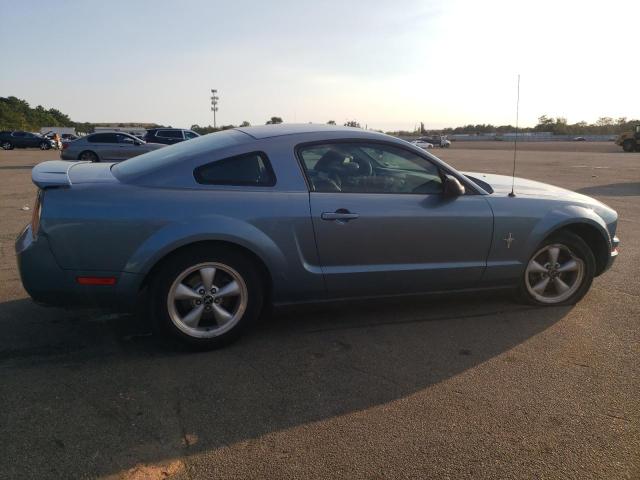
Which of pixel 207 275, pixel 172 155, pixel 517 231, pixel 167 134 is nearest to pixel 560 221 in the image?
pixel 517 231

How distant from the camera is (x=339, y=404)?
2.86 m

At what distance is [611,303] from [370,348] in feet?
7.89

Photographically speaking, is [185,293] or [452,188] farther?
[452,188]

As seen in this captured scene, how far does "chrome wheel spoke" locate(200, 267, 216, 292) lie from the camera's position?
3.38 meters

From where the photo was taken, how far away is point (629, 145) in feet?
126

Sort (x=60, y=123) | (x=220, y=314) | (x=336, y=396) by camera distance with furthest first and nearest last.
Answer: (x=60, y=123), (x=220, y=314), (x=336, y=396)

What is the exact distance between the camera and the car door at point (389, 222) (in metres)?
3.63

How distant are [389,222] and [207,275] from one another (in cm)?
134

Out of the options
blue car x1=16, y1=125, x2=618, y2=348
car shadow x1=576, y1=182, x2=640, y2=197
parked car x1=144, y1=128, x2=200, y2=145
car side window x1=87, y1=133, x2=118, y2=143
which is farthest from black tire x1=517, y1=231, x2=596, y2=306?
parked car x1=144, y1=128, x2=200, y2=145

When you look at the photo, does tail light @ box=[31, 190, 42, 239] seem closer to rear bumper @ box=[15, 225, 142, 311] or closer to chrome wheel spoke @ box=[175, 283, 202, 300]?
rear bumper @ box=[15, 225, 142, 311]

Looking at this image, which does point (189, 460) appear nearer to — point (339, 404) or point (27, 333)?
point (339, 404)

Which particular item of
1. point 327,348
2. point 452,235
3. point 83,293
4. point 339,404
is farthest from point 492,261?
point 83,293

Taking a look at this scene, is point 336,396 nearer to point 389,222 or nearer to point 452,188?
point 389,222

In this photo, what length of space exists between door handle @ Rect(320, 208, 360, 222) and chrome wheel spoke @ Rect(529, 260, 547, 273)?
5.48 feet
